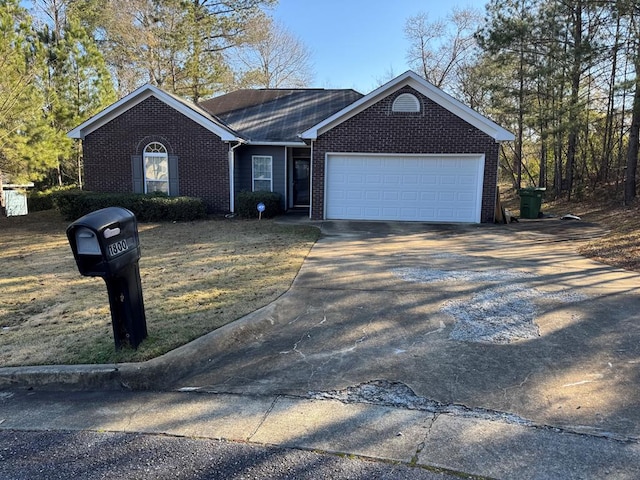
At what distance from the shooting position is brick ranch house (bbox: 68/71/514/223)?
45.3ft

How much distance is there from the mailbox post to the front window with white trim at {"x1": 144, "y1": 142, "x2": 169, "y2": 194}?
12.2 metres

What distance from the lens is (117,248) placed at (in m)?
3.89

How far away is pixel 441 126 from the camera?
45.2ft

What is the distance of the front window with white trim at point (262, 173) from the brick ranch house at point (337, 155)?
37 millimetres

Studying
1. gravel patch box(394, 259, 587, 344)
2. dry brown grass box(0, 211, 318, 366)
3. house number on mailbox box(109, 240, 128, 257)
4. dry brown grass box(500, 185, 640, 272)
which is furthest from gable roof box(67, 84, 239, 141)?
house number on mailbox box(109, 240, 128, 257)

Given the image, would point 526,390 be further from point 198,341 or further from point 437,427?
point 198,341

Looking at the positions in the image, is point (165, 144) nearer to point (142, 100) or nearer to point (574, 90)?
point (142, 100)

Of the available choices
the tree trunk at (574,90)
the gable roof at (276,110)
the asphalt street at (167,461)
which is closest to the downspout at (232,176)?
the gable roof at (276,110)

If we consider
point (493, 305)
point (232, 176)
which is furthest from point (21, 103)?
point (493, 305)

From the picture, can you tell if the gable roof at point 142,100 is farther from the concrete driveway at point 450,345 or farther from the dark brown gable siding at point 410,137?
the concrete driveway at point 450,345

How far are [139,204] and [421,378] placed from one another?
41.7ft

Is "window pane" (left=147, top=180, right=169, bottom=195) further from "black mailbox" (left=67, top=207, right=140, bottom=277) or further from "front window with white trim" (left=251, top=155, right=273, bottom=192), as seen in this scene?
"black mailbox" (left=67, top=207, right=140, bottom=277)

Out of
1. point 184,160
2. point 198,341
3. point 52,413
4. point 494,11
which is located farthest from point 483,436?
point 494,11

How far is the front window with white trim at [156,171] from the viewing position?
1555 centimetres
